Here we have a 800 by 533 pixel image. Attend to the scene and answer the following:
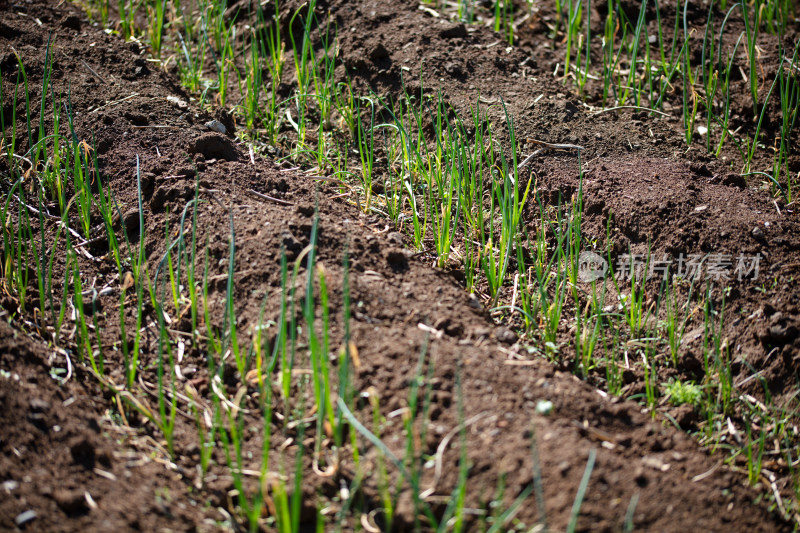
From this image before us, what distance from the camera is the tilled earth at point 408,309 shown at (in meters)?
1.54

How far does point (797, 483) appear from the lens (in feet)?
5.51

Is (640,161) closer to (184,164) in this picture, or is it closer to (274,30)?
(184,164)

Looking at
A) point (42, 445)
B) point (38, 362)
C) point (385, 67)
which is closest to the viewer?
point (42, 445)

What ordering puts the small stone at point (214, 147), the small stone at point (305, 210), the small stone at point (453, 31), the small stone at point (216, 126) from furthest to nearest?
1. the small stone at point (453, 31)
2. the small stone at point (216, 126)
3. the small stone at point (214, 147)
4. the small stone at point (305, 210)

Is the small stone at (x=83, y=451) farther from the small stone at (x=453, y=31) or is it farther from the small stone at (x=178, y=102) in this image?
the small stone at (x=453, y=31)

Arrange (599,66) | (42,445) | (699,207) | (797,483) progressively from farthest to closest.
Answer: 1. (599,66)
2. (699,207)
3. (797,483)
4. (42,445)

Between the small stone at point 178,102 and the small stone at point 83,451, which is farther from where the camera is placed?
the small stone at point 178,102

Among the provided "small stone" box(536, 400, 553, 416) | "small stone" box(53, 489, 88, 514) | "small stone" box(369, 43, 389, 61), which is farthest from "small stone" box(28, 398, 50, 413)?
"small stone" box(369, 43, 389, 61)

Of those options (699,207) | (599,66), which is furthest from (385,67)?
(699,207)

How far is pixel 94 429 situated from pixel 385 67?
2142mm

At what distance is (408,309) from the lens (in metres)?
2.01

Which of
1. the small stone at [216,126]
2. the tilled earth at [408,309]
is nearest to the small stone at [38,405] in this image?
the tilled earth at [408,309]

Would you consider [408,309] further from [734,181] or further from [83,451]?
[734,181]

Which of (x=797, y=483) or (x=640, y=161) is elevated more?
(x=640, y=161)
